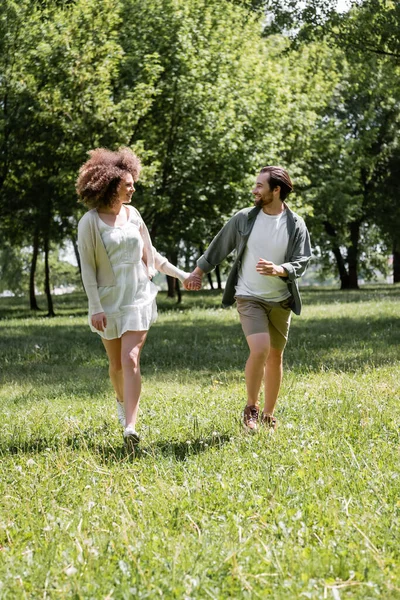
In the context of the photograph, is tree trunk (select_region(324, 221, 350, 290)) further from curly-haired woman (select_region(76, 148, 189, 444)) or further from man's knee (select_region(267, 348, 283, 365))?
curly-haired woman (select_region(76, 148, 189, 444))

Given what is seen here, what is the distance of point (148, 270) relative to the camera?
272 inches

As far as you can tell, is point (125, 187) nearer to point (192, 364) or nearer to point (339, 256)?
point (192, 364)

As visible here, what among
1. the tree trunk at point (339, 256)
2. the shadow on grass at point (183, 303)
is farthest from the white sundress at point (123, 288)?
the tree trunk at point (339, 256)

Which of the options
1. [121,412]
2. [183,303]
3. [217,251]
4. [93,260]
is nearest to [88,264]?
[93,260]

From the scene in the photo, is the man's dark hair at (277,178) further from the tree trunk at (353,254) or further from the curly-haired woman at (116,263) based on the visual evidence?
the tree trunk at (353,254)

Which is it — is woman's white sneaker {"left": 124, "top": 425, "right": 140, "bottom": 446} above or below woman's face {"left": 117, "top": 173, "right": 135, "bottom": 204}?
below

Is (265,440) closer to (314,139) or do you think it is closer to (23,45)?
(23,45)

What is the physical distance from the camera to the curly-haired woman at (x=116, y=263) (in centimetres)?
647

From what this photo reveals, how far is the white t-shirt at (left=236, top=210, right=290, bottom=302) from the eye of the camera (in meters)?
6.89

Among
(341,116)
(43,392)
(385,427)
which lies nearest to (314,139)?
(341,116)

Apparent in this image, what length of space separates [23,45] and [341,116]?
87.0 ft

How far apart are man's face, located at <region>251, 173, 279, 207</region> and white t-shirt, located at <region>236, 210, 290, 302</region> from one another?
13 centimetres

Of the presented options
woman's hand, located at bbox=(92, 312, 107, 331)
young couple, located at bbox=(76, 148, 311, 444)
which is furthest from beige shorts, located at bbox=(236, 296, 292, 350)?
woman's hand, located at bbox=(92, 312, 107, 331)

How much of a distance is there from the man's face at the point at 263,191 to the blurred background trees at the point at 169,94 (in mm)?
11586
